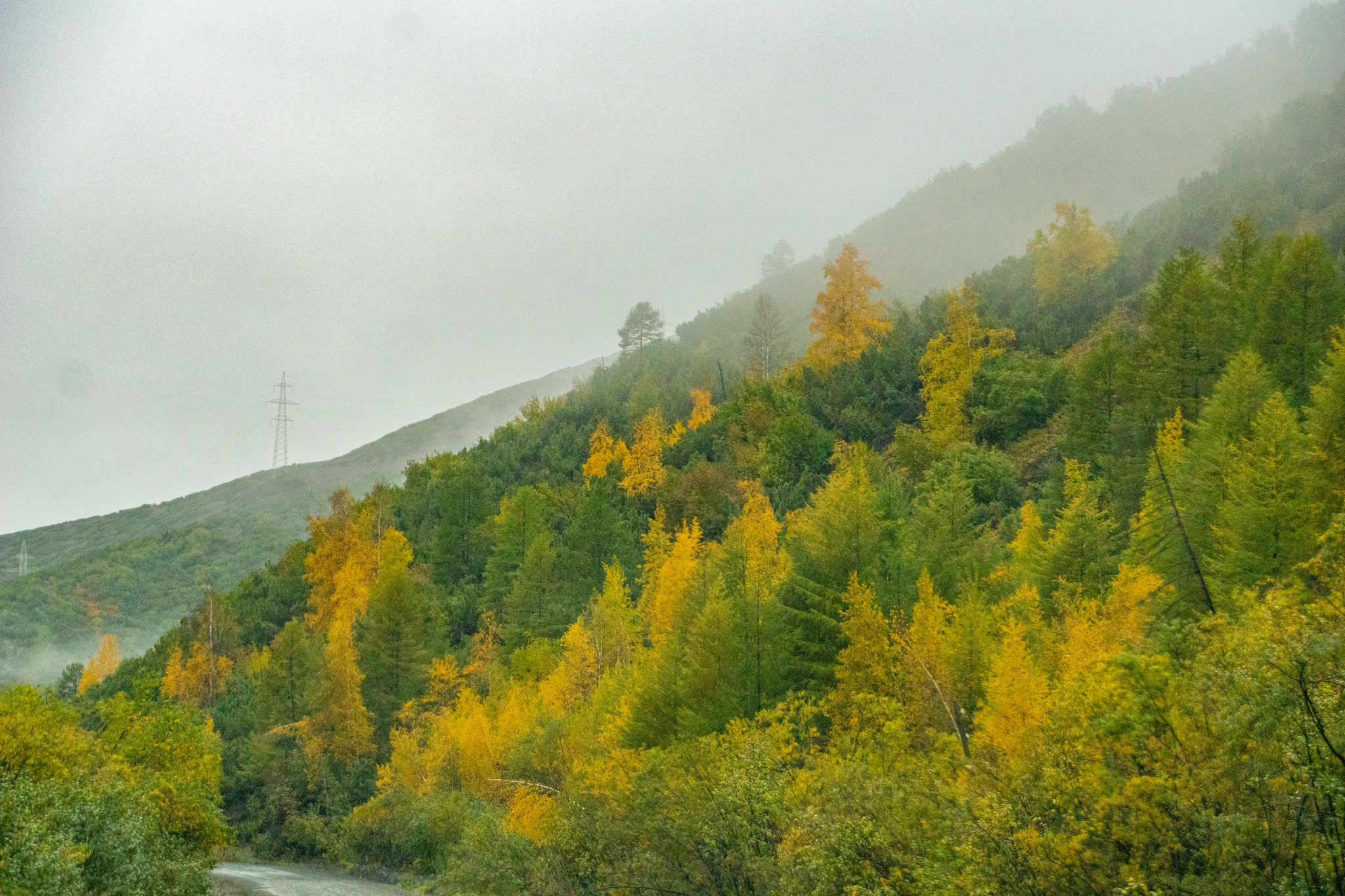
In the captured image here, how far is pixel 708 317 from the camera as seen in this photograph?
6909 inches

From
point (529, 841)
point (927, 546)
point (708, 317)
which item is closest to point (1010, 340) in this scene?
point (927, 546)

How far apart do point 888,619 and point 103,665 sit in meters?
132

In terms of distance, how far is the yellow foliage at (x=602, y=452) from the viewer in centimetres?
9269

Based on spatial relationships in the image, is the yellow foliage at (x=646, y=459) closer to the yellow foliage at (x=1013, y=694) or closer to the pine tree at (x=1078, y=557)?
the pine tree at (x=1078, y=557)

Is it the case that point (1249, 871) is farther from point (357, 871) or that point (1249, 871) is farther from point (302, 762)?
point (302, 762)

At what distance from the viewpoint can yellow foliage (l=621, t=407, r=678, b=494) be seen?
283ft

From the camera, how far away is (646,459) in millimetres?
88875

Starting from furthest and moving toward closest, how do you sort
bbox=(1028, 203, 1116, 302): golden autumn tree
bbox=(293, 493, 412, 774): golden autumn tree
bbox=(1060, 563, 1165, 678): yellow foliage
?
bbox=(1028, 203, 1116, 302): golden autumn tree
bbox=(293, 493, 412, 774): golden autumn tree
bbox=(1060, 563, 1165, 678): yellow foliage

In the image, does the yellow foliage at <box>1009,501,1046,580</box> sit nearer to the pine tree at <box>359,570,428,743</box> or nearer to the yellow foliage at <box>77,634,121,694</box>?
the pine tree at <box>359,570,428,743</box>

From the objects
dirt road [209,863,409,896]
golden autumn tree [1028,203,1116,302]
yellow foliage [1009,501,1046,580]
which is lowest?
dirt road [209,863,409,896]

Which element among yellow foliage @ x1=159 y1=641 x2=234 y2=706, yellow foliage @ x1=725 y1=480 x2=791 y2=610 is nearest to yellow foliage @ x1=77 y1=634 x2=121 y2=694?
yellow foliage @ x1=159 y1=641 x2=234 y2=706

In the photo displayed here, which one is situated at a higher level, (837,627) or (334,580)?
(334,580)

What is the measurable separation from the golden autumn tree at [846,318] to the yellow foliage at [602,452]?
20.5m

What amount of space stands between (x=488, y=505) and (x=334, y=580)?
51.3ft
